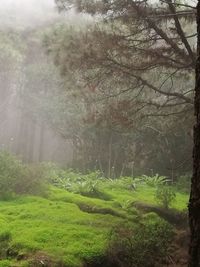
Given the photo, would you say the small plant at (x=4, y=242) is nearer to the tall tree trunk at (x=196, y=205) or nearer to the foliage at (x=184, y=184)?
the tall tree trunk at (x=196, y=205)

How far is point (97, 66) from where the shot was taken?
7.62 meters

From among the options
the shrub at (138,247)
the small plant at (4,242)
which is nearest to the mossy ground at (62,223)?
the small plant at (4,242)

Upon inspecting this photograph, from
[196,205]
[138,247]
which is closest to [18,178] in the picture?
[138,247]

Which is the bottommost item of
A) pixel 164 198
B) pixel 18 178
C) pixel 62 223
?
pixel 62 223

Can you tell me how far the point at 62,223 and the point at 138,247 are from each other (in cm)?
168

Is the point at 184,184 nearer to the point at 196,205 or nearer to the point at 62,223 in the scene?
the point at 62,223

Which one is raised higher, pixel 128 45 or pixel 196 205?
pixel 128 45

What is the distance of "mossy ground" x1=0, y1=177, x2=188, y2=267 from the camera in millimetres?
5656

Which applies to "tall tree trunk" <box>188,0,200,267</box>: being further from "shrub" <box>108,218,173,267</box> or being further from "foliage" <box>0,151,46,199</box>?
"foliage" <box>0,151,46,199</box>

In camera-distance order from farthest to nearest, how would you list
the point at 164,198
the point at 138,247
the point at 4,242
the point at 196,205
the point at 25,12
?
the point at 25,12 → the point at 164,198 → the point at 4,242 → the point at 138,247 → the point at 196,205

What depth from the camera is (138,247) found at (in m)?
5.85

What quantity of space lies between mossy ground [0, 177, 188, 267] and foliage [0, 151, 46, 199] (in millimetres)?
399

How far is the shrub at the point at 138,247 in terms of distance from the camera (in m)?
5.72

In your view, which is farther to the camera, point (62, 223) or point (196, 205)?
point (62, 223)
